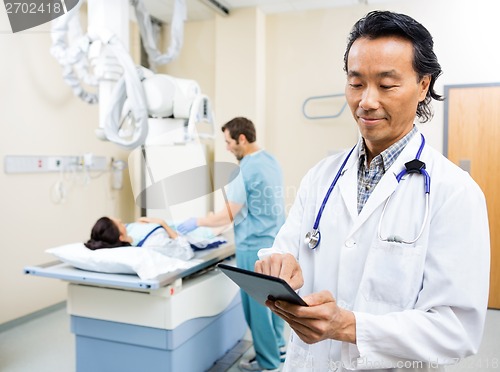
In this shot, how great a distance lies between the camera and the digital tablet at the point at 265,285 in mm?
586

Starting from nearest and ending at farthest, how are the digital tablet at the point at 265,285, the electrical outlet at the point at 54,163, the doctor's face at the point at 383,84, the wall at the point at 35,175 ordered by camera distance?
1. the digital tablet at the point at 265,285
2. the doctor's face at the point at 383,84
3. the wall at the point at 35,175
4. the electrical outlet at the point at 54,163

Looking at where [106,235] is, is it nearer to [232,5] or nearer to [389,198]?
[232,5]

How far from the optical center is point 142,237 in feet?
6.46

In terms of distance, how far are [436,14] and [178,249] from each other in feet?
4.50

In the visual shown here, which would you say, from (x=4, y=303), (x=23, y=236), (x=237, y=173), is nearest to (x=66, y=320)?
(x=4, y=303)

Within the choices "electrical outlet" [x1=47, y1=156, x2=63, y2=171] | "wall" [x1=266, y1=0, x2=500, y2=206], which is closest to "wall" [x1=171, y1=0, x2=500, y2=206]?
"wall" [x1=266, y1=0, x2=500, y2=206]

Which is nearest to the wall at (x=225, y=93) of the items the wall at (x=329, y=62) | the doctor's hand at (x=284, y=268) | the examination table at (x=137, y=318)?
the wall at (x=329, y=62)

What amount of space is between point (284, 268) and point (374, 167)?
27 centimetres

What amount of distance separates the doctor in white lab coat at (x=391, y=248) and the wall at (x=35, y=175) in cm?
211

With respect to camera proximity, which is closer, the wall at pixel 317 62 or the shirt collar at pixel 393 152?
the shirt collar at pixel 393 152

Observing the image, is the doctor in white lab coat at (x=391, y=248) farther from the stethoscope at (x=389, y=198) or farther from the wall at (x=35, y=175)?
the wall at (x=35, y=175)

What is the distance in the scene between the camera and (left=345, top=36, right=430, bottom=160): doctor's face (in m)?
0.71

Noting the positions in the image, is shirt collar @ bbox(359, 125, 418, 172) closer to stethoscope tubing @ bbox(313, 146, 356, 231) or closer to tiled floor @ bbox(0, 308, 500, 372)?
stethoscope tubing @ bbox(313, 146, 356, 231)

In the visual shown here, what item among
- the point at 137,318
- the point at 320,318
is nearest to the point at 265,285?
the point at 320,318
